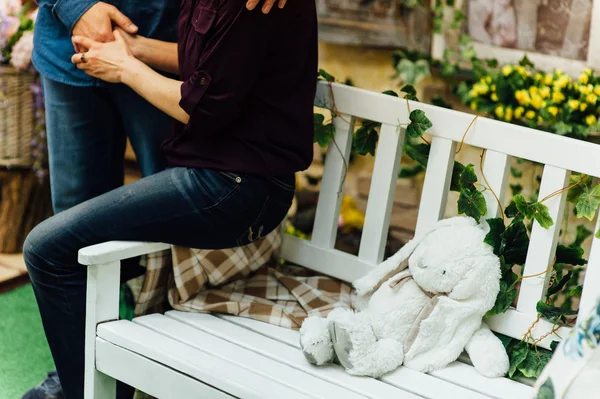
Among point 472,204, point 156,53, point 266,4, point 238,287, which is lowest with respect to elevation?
point 238,287

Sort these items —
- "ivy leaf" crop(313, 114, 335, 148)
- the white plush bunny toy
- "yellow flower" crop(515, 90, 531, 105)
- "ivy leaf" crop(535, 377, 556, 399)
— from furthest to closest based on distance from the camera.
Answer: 1. "yellow flower" crop(515, 90, 531, 105)
2. "ivy leaf" crop(313, 114, 335, 148)
3. the white plush bunny toy
4. "ivy leaf" crop(535, 377, 556, 399)

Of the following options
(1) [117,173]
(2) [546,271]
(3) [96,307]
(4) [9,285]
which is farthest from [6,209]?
(2) [546,271]

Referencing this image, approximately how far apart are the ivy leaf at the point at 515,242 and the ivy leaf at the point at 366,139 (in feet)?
1.62

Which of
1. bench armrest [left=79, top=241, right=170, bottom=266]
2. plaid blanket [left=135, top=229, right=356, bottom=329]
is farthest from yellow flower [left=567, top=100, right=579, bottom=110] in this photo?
bench armrest [left=79, top=241, right=170, bottom=266]

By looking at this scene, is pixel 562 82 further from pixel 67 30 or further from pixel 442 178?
pixel 67 30

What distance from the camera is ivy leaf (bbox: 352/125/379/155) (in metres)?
2.33

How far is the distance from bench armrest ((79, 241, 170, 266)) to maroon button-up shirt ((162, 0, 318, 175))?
229mm

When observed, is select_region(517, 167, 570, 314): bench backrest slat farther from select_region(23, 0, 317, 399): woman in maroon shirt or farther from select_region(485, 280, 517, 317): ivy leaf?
select_region(23, 0, 317, 399): woman in maroon shirt

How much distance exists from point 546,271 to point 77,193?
1.32 meters

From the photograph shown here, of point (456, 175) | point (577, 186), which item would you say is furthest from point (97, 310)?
point (577, 186)

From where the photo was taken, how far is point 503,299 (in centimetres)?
197

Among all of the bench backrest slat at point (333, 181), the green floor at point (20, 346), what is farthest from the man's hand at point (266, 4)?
the green floor at point (20, 346)

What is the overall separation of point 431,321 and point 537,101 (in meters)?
1.04

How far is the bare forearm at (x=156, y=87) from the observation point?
2.00m
